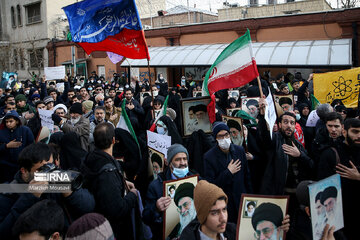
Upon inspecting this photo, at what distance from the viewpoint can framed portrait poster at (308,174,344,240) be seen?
2.22 meters

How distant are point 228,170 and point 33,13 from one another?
117 ft

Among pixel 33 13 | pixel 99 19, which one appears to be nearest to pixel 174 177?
pixel 99 19

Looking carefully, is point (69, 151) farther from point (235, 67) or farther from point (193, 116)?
point (235, 67)

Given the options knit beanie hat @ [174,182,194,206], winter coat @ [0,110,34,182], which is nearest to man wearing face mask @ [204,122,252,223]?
knit beanie hat @ [174,182,194,206]

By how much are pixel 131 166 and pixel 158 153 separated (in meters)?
0.70

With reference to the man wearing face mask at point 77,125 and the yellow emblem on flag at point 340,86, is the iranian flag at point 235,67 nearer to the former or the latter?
the man wearing face mask at point 77,125

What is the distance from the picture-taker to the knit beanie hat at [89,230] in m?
1.83

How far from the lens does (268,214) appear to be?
2.32 metres

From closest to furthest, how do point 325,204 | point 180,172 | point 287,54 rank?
point 325,204 → point 180,172 → point 287,54

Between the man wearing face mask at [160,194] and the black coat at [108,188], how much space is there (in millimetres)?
220

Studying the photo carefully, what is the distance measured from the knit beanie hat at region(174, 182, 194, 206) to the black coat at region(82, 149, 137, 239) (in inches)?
14.6

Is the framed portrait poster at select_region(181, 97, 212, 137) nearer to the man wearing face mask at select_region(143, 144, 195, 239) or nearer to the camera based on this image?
the man wearing face mask at select_region(143, 144, 195, 239)

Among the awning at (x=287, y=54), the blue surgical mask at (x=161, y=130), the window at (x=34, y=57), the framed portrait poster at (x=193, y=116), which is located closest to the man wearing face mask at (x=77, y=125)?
the blue surgical mask at (x=161, y=130)

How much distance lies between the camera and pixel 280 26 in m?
17.5
